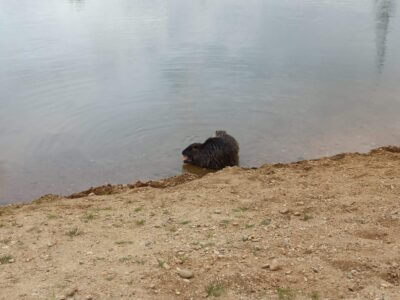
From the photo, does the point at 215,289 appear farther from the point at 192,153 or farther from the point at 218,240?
the point at 192,153

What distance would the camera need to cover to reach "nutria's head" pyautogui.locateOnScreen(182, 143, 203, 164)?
10.4m

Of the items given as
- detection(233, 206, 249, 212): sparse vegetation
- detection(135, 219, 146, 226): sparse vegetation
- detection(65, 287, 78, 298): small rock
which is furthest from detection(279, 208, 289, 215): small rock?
detection(65, 287, 78, 298): small rock

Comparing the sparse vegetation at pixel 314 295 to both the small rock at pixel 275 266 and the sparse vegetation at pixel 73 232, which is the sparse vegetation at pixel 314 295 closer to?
the small rock at pixel 275 266

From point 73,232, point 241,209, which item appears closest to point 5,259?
point 73,232

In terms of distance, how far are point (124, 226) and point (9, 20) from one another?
20.6 meters

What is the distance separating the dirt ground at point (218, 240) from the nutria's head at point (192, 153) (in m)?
1.55

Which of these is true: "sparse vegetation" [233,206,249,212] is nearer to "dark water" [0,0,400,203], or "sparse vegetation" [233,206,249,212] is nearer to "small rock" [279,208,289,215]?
"small rock" [279,208,289,215]

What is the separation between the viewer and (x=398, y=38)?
1841 cm

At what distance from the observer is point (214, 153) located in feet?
33.8

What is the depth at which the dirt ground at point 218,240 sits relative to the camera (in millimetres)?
5277

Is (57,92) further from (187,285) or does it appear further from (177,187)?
(187,285)

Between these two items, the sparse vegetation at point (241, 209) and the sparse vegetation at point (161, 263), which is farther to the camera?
the sparse vegetation at point (241, 209)

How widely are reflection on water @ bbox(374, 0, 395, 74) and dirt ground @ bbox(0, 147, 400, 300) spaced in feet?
28.3

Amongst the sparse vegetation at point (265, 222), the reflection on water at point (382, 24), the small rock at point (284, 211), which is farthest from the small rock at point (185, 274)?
the reflection on water at point (382, 24)
